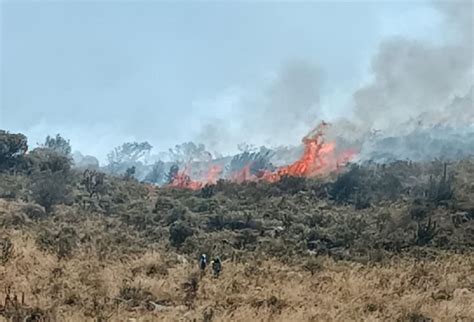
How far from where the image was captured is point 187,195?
27.4m

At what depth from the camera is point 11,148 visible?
30.7m

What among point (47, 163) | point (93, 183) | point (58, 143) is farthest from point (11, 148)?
point (58, 143)

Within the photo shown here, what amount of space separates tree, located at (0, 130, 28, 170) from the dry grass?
17455 millimetres

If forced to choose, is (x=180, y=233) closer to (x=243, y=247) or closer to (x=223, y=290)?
(x=243, y=247)

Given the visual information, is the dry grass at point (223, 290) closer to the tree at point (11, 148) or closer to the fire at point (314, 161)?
the tree at point (11, 148)

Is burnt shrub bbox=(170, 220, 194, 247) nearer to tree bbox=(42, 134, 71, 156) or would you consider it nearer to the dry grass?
the dry grass

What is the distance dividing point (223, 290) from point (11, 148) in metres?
23.0

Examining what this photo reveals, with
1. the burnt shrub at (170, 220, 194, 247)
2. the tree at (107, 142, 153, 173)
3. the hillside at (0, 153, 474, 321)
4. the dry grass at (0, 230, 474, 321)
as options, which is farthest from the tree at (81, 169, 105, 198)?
the tree at (107, 142, 153, 173)

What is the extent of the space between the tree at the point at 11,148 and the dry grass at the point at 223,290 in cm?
1746

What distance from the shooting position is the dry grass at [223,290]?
344 inches

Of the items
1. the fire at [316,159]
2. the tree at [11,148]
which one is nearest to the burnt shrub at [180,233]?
the tree at [11,148]

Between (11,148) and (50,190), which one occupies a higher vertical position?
(11,148)

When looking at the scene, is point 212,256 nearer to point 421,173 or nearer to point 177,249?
point 177,249

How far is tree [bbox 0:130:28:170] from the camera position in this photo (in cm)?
2984
